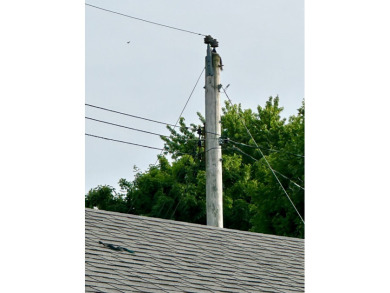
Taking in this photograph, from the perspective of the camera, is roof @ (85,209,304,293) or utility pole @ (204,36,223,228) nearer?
roof @ (85,209,304,293)

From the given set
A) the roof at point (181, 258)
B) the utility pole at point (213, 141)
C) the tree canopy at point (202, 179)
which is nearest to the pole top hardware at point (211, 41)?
the utility pole at point (213, 141)

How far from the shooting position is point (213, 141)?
11562 mm

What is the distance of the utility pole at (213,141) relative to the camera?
11203 millimetres

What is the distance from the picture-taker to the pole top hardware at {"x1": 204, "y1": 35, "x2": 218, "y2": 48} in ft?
39.4

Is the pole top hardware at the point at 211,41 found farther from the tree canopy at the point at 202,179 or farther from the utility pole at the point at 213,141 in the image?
the tree canopy at the point at 202,179

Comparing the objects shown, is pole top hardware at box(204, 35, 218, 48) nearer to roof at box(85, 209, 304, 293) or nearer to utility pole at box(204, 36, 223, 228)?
utility pole at box(204, 36, 223, 228)

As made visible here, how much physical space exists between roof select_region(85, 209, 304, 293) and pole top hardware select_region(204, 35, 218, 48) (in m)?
5.54

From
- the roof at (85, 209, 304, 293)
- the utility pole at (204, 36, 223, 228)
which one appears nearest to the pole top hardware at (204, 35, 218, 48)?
the utility pole at (204, 36, 223, 228)

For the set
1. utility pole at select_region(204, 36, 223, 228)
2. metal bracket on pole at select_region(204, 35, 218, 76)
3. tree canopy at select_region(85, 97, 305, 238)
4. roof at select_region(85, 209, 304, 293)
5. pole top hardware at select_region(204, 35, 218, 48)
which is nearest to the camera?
roof at select_region(85, 209, 304, 293)

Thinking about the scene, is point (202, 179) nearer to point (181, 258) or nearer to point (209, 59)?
point (209, 59)

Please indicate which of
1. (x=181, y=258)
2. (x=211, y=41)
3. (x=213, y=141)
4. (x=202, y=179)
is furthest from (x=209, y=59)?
(x=202, y=179)
